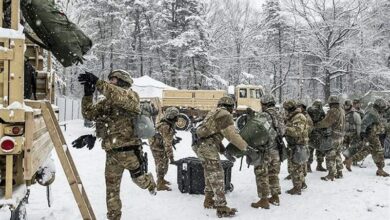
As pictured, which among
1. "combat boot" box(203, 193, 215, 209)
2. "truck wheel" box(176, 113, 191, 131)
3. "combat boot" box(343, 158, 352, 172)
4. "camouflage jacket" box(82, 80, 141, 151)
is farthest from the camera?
"truck wheel" box(176, 113, 191, 131)

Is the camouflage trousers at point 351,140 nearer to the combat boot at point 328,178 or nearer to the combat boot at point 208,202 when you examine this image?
the combat boot at point 328,178

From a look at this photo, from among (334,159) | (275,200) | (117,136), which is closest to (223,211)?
(275,200)

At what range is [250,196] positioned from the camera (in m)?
8.09

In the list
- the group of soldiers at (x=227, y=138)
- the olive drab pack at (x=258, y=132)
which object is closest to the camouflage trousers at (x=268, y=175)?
the group of soldiers at (x=227, y=138)

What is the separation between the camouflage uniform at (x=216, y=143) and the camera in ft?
21.6

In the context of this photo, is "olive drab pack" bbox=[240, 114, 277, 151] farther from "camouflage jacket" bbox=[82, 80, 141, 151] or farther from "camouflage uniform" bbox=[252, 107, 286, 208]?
"camouflage jacket" bbox=[82, 80, 141, 151]

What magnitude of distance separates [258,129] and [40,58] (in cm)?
352

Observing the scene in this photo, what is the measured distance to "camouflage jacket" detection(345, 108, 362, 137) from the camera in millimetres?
11461

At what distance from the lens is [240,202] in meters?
7.59

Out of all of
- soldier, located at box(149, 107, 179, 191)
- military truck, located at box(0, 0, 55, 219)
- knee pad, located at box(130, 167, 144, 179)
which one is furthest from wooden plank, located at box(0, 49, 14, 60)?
soldier, located at box(149, 107, 179, 191)

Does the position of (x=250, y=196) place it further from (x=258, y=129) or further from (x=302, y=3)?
(x=302, y=3)

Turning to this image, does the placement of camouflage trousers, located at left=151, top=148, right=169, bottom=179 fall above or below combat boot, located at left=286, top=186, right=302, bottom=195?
above

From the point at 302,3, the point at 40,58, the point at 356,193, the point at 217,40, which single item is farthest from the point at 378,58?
the point at 40,58

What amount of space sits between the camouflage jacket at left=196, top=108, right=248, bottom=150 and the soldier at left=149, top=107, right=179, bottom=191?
5.11ft
